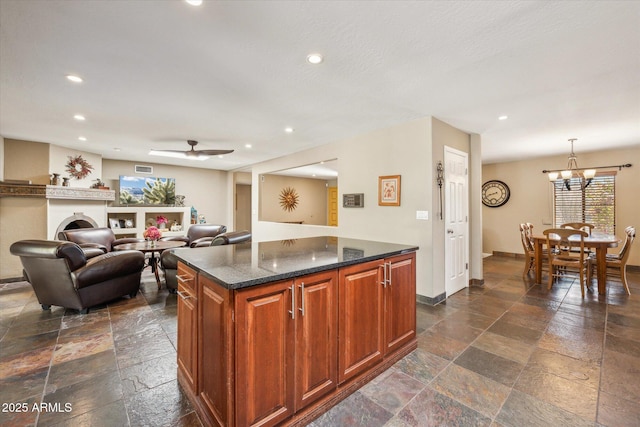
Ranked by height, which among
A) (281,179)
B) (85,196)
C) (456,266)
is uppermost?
(281,179)

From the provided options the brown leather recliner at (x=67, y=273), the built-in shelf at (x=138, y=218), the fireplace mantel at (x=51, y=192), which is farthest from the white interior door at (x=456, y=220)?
the fireplace mantel at (x=51, y=192)

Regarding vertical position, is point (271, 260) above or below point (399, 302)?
above

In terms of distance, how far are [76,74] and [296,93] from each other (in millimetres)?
2001

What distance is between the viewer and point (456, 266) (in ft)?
13.4

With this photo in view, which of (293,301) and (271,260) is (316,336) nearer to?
(293,301)

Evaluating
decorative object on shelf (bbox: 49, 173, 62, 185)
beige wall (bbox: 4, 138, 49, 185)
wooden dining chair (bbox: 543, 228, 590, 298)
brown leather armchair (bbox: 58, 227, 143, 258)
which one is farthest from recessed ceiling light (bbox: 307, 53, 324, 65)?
beige wall (bbox: 4, 138, 49, 185)

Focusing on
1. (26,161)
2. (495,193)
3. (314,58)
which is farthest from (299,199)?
(314,58)

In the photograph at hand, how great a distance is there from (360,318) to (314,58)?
2047mm

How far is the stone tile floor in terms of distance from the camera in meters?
1.70

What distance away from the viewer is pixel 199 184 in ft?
26.8

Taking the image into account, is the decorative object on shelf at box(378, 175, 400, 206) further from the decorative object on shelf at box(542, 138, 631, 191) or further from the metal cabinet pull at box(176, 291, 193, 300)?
the decorative object on shelf at box(542, 138, 631, 191)

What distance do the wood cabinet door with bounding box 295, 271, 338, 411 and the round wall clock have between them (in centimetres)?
716

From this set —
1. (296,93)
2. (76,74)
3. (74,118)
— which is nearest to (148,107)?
(76,74)

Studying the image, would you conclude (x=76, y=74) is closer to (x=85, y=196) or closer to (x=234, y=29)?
(x=234, y=29)
